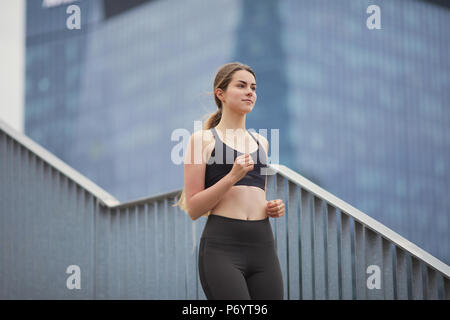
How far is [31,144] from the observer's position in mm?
5383

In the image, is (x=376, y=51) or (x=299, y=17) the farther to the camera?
(x=376, y=51)

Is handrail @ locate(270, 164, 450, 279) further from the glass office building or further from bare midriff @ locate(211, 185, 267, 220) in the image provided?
the glass office building

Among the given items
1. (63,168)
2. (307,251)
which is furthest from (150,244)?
(307,251)

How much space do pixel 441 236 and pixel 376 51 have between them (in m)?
18.3

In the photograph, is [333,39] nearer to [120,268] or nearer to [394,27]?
[394,27]

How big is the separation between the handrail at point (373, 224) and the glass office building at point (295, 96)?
42.1m

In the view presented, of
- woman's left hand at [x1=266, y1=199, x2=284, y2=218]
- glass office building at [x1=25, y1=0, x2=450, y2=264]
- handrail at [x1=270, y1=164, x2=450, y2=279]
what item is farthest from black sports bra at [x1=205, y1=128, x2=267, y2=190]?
glass office building at [x1=25, y1=0, x2=450, y2=264]

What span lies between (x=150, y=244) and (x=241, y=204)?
2.17 meters

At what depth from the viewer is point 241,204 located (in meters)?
2.94

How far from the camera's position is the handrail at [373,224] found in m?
3.90

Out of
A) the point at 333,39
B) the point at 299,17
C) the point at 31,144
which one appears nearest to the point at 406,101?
the point at 333,39

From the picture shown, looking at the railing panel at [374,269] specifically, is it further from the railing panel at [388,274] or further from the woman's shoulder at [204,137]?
the woman's shoulder at [204,137]
